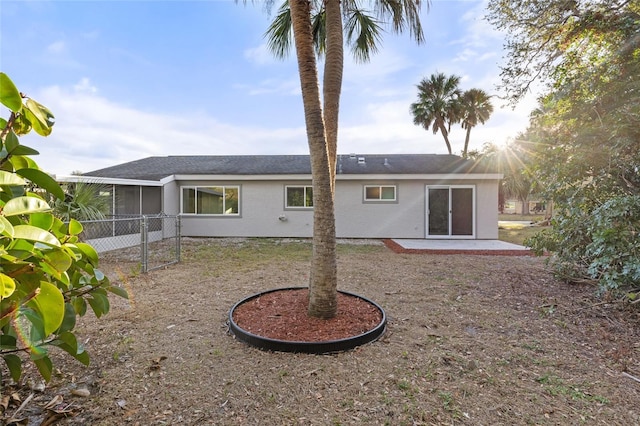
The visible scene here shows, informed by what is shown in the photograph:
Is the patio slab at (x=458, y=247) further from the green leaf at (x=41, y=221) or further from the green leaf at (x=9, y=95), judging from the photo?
the green leaf at (x=9, y=95)

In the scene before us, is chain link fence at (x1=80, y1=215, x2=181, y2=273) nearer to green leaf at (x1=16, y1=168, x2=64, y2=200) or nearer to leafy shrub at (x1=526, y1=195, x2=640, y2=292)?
green leaf at (x1=16, y1=168, x2=64, y2=200)

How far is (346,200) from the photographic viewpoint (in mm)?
11898

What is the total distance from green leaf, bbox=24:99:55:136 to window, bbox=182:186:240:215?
10.8 metres

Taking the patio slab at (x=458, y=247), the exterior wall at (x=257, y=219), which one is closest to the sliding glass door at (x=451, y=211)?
the patio slab at (x=458, y=247)

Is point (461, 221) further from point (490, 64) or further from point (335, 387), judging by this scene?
point (335, 387)

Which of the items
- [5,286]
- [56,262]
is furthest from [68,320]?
[5,286]

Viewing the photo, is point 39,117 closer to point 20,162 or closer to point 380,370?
point 20,162

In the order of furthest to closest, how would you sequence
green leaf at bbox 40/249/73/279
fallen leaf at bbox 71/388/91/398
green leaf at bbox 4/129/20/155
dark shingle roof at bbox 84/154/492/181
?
1. dark shingle roof at bbox 84/154/492/181
2. fallen leaf at bbox 71/388/91/398
3. green leaf at bbox 4/129/20/155
4. green leaf at bbox 40/249/73/279

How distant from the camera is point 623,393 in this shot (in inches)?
94.5

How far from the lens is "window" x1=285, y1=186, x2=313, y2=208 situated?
12.0 metres

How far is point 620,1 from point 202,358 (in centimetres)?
796

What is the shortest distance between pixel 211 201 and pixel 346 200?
5344 millimetres

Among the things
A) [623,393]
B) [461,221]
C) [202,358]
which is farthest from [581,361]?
[461,221]

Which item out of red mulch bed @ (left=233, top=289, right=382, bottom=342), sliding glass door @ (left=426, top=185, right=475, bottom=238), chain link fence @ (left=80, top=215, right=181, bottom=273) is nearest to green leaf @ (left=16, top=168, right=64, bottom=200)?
red mulch bed @ (left=233, top=289, right=382, bottom=342)
